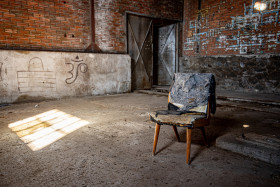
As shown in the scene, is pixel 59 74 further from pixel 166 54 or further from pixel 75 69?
pixel 166 54

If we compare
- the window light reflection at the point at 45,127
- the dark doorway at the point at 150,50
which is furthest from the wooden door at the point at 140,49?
the window light reflection at the point at 45,127

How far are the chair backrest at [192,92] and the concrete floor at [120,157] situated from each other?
473mm

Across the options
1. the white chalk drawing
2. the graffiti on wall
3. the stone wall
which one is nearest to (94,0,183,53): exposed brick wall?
the stone wall

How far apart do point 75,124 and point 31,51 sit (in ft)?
9.47

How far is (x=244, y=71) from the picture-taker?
238 inches

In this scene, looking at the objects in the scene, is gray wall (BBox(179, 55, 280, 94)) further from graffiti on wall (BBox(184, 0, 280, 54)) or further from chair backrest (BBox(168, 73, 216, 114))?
chair backrest (BBox(168, 73, 216, 114))

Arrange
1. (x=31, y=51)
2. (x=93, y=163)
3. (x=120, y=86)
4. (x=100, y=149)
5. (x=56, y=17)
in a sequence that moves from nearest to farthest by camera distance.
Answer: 1. (x=93, y=163)
2. (x=100, y=149)
3. (x=31, y=51)
4. (x=56, y=17)
5. (x=120, y=86)

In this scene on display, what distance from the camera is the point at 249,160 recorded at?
6.52 feet

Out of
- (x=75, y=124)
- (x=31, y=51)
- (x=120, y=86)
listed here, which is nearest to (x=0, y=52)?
(x=31, y=51)

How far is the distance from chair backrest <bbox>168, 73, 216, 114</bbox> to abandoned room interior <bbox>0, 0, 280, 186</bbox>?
1 centimetres

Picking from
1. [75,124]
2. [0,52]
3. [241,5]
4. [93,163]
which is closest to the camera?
[93,163]

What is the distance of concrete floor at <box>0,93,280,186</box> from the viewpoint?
1658mm

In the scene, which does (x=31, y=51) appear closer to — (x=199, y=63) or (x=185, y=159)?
(x=185, y=159)

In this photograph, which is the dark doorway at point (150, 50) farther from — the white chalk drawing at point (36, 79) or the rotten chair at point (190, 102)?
the rotten chair at point (190, 102)
